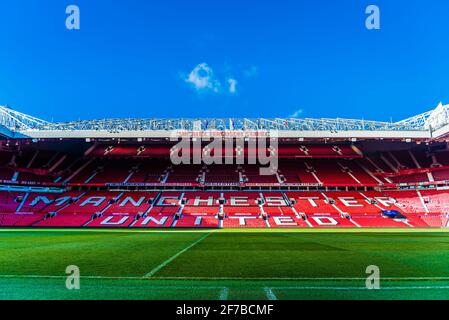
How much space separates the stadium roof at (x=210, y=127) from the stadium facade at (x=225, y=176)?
13 centimetres

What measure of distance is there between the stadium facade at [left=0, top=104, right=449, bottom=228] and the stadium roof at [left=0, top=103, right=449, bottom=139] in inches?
A: 5.1

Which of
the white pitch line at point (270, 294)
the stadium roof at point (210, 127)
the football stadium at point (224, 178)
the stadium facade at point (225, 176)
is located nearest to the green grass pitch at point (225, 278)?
the white pitch line at point (270, 294)

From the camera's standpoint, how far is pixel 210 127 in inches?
1540

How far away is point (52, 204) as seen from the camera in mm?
38219

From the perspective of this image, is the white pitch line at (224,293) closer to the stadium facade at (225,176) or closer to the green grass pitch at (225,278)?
the green grass pitch at (225,278)

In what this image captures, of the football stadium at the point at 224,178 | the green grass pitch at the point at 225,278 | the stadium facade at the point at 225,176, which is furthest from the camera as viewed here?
the stadium facade at the point at 225,176

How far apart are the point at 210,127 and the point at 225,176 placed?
30.4ft

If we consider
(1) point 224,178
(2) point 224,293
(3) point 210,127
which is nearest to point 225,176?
(1) point 224,178

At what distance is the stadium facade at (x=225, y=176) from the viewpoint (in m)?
34.9

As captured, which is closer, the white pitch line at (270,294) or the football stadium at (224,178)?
the white pitch line at (270,294)

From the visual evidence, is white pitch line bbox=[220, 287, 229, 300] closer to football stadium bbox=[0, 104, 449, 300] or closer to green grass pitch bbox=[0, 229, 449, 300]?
green grass pitch bbox=[0, 229, 449, 300]

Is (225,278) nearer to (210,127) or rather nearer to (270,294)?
(270,294)

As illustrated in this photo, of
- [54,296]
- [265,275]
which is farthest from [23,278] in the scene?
[265,275]
